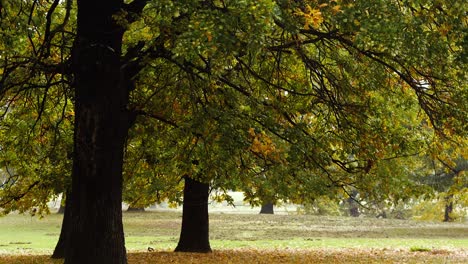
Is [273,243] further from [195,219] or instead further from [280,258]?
[280,258]

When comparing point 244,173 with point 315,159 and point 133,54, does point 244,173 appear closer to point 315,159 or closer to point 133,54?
point 315,159

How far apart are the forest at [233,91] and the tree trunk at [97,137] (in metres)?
0.02

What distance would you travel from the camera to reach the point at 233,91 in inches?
512

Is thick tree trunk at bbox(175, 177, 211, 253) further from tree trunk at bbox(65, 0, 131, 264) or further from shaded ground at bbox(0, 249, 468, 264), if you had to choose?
tree trunk at bbox(65, 0, 131, 264)

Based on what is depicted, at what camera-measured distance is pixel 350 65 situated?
44.0 feet

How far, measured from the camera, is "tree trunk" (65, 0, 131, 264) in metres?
11.6

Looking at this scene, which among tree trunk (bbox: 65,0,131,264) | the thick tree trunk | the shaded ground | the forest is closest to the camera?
the forest

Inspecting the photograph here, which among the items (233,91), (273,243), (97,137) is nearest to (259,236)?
(273,243)

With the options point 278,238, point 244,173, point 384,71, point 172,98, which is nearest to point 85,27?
point 172,98

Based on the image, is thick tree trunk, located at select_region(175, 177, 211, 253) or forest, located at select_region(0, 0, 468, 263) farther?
thick tree trunk, located at select_region(175, 177, 211, 253)

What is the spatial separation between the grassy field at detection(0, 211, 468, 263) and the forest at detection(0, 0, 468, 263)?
319 centimetres

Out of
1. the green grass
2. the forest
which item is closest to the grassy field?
the green grass

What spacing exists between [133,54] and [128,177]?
621cm

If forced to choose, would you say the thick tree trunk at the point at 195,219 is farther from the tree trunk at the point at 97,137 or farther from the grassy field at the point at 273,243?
the tree trunk at the point at 97,137
